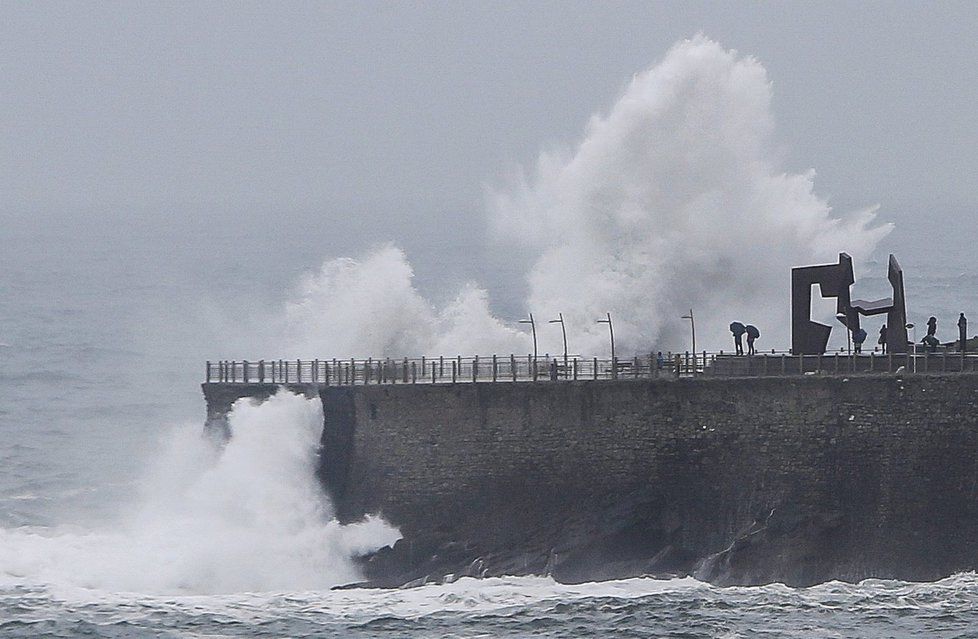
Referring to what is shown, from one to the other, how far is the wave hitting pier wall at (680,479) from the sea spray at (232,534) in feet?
3.87

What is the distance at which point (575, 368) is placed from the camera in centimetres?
6319

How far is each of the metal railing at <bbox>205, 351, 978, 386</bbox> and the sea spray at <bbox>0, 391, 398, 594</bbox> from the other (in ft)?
5.23

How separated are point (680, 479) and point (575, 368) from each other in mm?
4458

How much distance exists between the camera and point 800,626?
175ft

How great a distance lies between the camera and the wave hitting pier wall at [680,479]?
58531 mm

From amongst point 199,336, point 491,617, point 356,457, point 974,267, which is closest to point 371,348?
point 356,457

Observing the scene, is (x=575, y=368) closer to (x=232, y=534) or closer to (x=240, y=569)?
(x=232, y=534)

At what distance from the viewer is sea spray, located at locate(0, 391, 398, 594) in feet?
200

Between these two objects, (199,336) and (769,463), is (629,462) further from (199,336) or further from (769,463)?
(199,336)

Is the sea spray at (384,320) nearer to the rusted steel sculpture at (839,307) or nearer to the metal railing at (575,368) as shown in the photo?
the metal railing at (575,368)

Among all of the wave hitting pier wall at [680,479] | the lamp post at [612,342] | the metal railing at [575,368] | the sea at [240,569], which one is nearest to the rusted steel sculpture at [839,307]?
the metal railing at [575,368]

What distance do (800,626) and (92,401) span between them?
4842cm

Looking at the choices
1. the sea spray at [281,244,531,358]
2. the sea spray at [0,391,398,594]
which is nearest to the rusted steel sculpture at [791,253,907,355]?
the sea spray at [281,244,531,358]

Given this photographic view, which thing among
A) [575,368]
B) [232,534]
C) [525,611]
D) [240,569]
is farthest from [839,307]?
[240,569]
